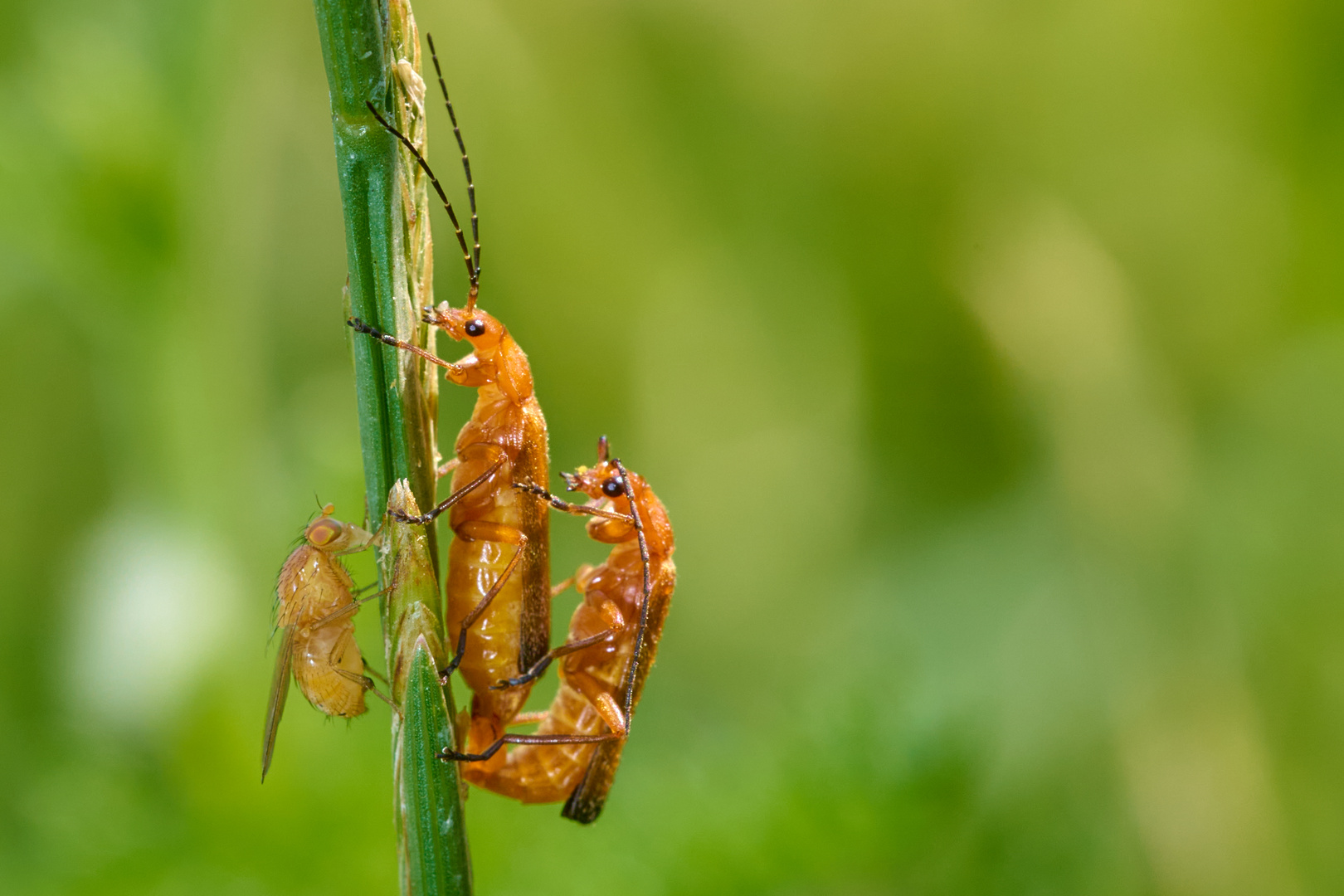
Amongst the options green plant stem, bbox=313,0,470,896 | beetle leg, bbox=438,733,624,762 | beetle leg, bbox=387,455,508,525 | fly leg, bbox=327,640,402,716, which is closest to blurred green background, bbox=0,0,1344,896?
beetle leg, bbox=438,733,624,762

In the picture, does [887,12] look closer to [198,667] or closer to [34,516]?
[198,667]

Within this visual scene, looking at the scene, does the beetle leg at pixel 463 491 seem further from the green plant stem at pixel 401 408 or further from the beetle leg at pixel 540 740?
the beetle leg at pixel 540 740

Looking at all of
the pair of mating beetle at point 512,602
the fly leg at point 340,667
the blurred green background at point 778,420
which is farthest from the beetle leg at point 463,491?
the blurred green background at point 778,420

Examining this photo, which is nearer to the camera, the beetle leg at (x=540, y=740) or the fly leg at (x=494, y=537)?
the beetle leg at (x=540, y=740)

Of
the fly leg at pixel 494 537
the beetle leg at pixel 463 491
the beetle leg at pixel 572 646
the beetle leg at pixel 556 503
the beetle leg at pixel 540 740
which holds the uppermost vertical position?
the beetle leg at pixel 463 491

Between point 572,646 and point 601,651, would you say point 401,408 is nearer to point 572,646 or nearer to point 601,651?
point 572,646

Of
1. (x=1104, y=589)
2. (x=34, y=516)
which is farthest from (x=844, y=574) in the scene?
(x=34, y=516)
